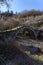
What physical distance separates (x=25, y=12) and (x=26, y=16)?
111 centimetres

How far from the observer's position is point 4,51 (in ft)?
59.9

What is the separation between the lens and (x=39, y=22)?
4125cm

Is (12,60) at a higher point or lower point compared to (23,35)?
higher

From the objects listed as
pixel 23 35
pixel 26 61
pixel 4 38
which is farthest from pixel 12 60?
pixel 23 35

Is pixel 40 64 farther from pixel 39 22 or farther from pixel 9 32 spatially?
pixel 39 22

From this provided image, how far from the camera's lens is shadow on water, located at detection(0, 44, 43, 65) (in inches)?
663

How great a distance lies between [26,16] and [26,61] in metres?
32.6

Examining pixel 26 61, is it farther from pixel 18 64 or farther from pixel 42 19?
pixel 42 19

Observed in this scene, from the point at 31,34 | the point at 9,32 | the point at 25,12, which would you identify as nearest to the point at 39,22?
the point at 31,34

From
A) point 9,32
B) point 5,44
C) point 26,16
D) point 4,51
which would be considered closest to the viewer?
point 4,51

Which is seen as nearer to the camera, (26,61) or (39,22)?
(26,61)

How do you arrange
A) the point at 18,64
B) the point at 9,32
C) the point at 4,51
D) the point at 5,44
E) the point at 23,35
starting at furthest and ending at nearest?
the point at 23,35
the point at 9,32
the point at 5,44
the point at 4,51
the point at 18,64

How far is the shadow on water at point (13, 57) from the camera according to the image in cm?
1684

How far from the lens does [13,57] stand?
58.4 ft
